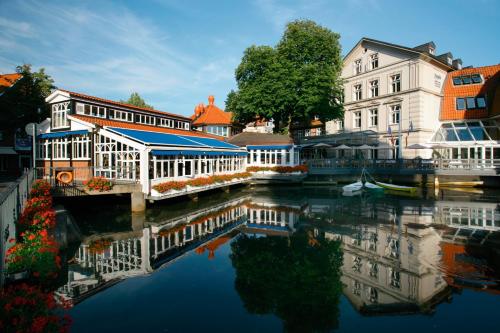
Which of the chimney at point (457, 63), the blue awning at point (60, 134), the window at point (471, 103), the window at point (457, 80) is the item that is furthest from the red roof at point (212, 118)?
the chimney at point (457, 63)

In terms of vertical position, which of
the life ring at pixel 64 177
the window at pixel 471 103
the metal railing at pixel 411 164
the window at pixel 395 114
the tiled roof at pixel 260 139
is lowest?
the life ring at pixel 64 177

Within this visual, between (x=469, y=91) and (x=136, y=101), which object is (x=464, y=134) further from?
(x=136, y=101)

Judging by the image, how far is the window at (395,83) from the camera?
38750 millimetres

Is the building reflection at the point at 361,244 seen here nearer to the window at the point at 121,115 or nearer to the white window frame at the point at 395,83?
the window at the point at 121,115

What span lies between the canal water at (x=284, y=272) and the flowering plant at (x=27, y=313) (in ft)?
5.87

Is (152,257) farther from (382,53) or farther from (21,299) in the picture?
(382,53)

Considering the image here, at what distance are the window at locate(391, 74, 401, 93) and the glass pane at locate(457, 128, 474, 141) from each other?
835 cm

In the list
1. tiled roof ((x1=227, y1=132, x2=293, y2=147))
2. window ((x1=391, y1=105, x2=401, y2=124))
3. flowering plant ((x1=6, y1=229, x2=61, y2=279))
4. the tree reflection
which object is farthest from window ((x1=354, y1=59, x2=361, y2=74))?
flowering plant ((x1=6, y1=229, x2=61, y2=279))

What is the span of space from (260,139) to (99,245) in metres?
25.5

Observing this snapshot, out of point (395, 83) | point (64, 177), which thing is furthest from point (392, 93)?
point (64, 177)

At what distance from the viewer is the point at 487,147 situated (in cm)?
3222

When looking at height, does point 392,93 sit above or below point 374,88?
below

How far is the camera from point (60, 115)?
24031 millimetres

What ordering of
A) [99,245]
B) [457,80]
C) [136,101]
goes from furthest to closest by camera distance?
[136,101], [457,80], [99,245]
